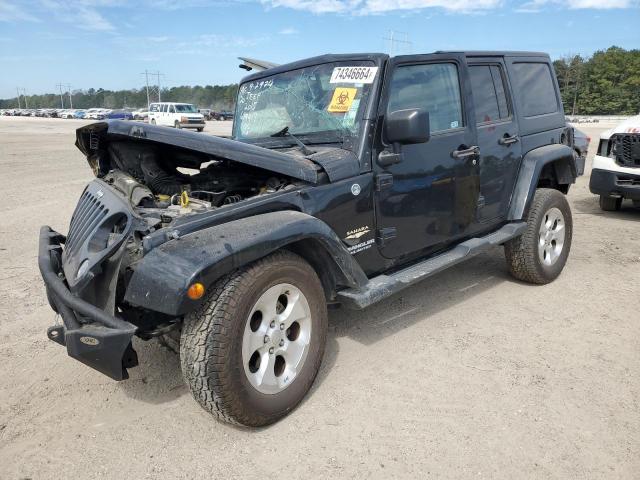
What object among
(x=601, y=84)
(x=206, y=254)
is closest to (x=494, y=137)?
(x=206, y=254)

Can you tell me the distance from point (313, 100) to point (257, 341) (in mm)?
1804

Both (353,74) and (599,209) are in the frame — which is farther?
(599,209)

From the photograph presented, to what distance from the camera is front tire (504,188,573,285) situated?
4766mm

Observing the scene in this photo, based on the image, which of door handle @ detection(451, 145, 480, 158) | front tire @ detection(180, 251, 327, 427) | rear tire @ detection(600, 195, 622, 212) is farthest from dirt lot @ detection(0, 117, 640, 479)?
rear tire @ detection(600, 195, 622, 212)

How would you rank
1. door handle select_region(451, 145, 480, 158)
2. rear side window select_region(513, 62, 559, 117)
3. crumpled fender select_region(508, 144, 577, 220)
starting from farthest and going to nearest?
rear side window select_region(513, 62, 559, 117) < crumpled fender select_region(508, 144, 577, 220) < door handle select_region(451, 145, 480, 158)

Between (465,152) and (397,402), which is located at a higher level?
(465,152)

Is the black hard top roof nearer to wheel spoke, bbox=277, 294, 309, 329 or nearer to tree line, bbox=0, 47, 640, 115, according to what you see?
wheel spoke, bbox=277, 294, 309, 329

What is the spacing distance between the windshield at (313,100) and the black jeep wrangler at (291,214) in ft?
0.04

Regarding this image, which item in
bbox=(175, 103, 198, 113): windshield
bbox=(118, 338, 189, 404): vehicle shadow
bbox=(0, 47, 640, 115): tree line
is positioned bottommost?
bbox=(118, 338, 189, 404): vehicle shadow

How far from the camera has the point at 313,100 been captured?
372 cm

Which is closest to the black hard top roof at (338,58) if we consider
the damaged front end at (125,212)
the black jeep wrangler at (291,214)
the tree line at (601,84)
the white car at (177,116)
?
the black jeep wrangler at (291,214)

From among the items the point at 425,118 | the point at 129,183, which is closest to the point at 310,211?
the point at 425,118

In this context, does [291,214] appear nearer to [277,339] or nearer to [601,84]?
[277,339]

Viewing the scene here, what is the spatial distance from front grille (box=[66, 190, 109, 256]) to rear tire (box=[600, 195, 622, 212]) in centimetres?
752
